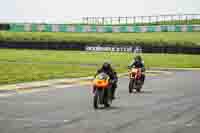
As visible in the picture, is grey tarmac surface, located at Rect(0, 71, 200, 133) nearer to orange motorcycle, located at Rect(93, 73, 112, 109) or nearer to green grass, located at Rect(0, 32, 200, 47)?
orange motorcycle, located at Rect(93, 73, 112, 109)

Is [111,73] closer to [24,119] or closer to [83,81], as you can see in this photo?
[24,119]

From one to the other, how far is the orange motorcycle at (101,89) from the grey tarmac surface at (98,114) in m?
0.31

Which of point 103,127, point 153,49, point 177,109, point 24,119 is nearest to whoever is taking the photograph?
point 103,127

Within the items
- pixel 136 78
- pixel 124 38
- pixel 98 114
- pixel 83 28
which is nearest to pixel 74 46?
pixel 124 38

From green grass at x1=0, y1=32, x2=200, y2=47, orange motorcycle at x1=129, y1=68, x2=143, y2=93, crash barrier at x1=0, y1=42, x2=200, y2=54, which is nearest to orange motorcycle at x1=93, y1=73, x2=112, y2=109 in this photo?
orange motorcycle at x1=129, y1=68, x2=143, y2=93

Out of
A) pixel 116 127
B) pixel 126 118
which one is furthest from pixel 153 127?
pixel 126 118

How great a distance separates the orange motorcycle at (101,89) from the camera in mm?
17766

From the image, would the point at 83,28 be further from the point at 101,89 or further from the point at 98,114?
the point at 98,114

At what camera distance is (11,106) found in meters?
18.0

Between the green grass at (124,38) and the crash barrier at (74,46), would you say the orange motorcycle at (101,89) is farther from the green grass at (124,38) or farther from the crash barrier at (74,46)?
the green grass at (124,38)

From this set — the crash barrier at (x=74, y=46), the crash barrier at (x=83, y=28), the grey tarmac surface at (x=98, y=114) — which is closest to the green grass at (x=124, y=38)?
the crash barrier at (x=74, y=46)

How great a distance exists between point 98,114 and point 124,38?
68.6 meters

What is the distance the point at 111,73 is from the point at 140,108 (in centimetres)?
147

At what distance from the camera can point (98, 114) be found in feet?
52.4
